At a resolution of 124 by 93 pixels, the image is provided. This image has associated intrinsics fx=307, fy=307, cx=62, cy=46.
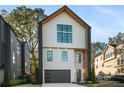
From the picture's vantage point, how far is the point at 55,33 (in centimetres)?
2695

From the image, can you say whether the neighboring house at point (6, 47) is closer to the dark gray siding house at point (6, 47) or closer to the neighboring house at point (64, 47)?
the dark gray siding house at point (6, 47)

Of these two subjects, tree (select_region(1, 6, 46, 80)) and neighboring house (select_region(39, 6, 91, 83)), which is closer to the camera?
neighboring house (select_region(39, 6, 91, 83))

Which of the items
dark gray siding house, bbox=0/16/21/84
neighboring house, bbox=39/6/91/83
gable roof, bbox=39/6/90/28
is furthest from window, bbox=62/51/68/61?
dark gray siding house, bbox=0/16/21/84

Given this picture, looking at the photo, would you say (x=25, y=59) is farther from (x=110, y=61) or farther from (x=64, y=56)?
(x=110, y=61)

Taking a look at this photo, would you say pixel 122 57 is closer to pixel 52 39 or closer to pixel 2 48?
pixel 52 39

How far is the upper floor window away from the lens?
27047mm

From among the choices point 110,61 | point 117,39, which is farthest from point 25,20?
point 110,61

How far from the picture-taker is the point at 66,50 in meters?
27.3

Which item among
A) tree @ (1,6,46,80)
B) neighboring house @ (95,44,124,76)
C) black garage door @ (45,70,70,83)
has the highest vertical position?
tree @ (1,6,46,80)

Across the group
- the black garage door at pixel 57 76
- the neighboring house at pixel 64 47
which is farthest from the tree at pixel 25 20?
the black garage door at pixel 57 76

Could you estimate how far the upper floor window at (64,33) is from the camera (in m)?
27.0

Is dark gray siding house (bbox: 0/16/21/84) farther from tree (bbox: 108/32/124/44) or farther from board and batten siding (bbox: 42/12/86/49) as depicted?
tree (bbox: 108/32/124/44)

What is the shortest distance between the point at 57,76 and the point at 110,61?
13.0 meters

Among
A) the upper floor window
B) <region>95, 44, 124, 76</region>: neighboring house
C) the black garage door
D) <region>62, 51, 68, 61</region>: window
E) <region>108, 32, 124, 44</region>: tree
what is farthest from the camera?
<region>95, 44, 124, 76</region>: neighboring house
